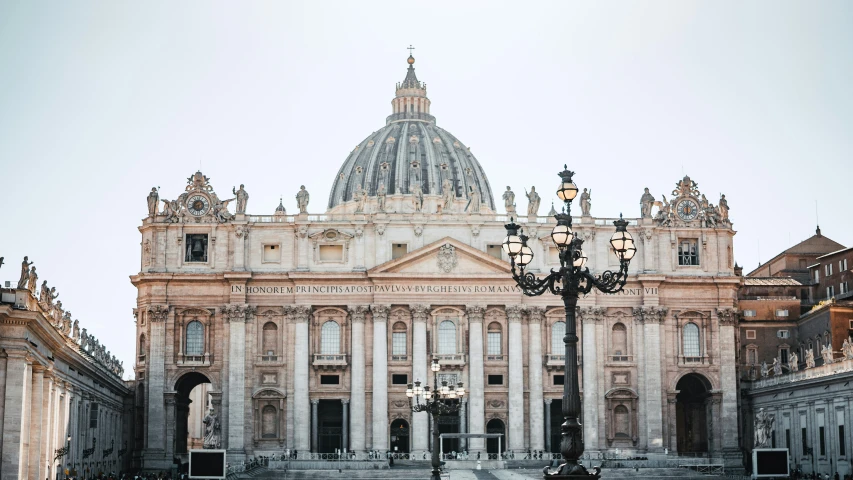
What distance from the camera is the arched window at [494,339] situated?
9975 centimetres

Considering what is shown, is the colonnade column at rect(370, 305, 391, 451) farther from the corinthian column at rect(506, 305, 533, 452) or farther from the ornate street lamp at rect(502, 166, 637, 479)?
the ornate street lamp at rect(502, 166, 637, 479)

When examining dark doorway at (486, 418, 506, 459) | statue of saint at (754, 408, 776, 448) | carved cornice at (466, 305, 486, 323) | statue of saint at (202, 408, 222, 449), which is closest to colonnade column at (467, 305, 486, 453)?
carved cornice at (466, 305, 486, 323)

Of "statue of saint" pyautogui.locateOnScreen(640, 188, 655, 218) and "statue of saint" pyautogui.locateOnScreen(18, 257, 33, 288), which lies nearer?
"statue of saint" pyautogui.locateOnScreen(18, 257, 33, 288)

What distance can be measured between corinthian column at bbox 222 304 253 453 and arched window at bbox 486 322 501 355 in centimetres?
1765

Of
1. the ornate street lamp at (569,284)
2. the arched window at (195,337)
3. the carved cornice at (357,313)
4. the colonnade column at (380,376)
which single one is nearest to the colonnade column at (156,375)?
the arched window at (195,337)

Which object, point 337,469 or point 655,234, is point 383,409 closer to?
point 337,469

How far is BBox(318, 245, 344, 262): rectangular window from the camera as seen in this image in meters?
99.8

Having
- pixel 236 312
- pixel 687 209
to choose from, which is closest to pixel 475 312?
pixel 236 312

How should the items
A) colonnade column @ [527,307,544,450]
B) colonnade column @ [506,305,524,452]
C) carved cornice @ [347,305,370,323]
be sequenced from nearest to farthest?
Result: colonnade column @ [506,305,524,452], colonnade column @ [527,307,544,450], carved cornice @ [347,305,370,323]

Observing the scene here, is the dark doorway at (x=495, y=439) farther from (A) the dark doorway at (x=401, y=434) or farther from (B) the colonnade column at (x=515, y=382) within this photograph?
(A) the dark doorway at (x=401, y=434)

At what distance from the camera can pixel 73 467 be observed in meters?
69.9

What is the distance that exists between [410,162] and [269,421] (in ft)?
163

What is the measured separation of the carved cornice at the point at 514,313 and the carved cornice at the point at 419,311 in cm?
601

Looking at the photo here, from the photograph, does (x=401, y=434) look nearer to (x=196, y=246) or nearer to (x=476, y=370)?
(x=476, y=370)
